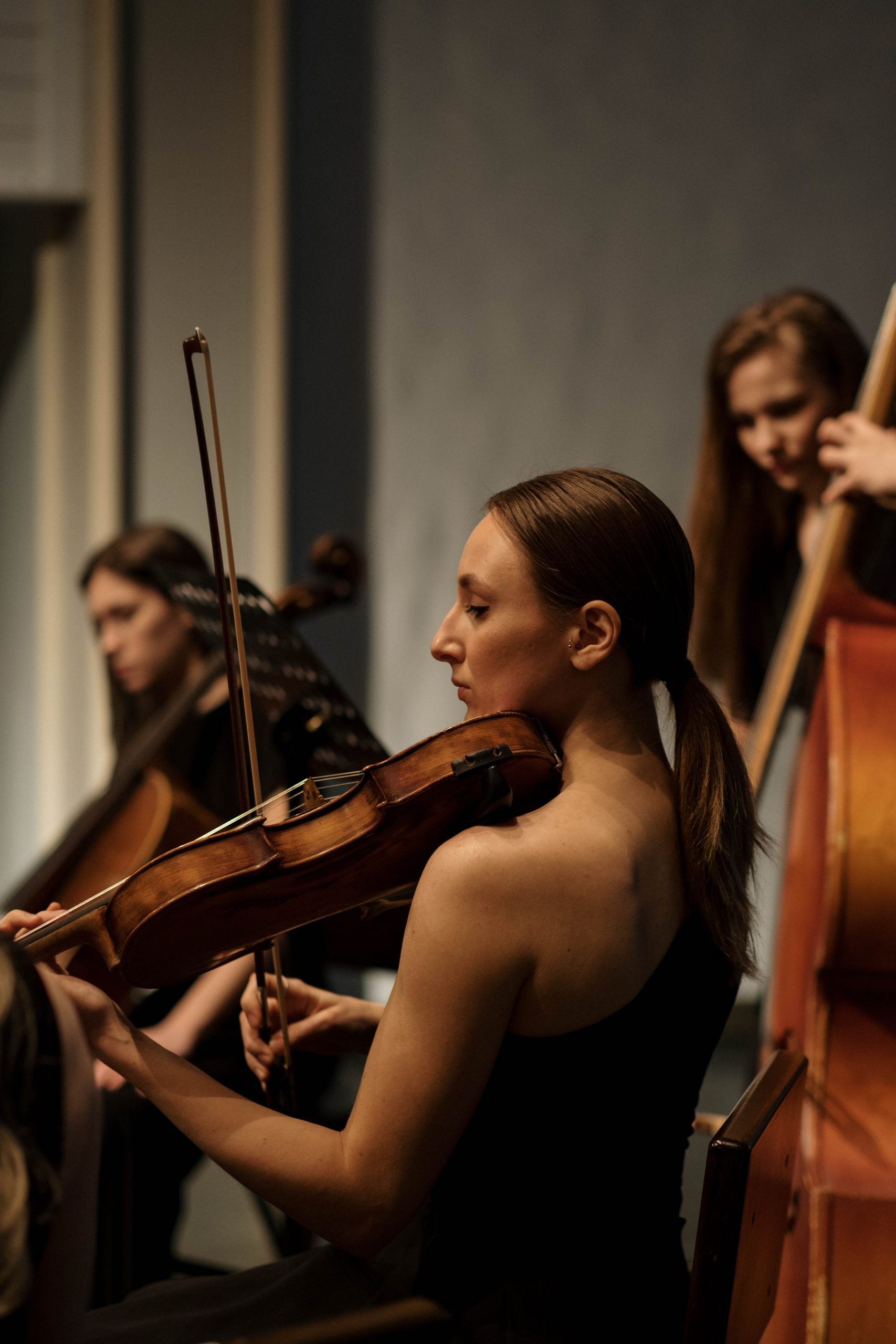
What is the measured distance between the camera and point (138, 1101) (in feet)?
5.37

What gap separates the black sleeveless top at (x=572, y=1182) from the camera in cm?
84

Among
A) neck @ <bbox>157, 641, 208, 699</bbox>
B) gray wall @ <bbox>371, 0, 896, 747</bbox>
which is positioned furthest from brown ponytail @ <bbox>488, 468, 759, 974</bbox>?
gray wall @ <bbox>371, 0, 896, 747</bbox>

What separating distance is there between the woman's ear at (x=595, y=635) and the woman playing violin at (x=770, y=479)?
81 cm

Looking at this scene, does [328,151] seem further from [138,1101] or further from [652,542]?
[652,542]

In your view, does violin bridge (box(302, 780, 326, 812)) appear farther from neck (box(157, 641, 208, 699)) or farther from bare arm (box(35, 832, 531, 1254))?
neck (box(157, 641, 208, 699))

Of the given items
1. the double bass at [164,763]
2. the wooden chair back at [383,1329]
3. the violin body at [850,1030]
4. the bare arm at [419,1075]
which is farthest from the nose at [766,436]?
the wooden chair back at [383,1329]

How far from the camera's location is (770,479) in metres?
1.93

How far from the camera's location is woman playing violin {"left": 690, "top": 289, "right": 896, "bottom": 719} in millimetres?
1656

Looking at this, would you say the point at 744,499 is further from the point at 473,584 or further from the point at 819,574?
the point at 473,584

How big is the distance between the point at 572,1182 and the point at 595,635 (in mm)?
357

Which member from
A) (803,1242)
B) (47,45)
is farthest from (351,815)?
(47,45)

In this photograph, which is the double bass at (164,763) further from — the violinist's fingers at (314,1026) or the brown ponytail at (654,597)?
the brown ponytail at (654,597)

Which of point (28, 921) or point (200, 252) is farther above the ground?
point (200, 252)

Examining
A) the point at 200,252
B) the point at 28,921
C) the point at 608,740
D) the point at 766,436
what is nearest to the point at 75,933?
the point at 28,921
